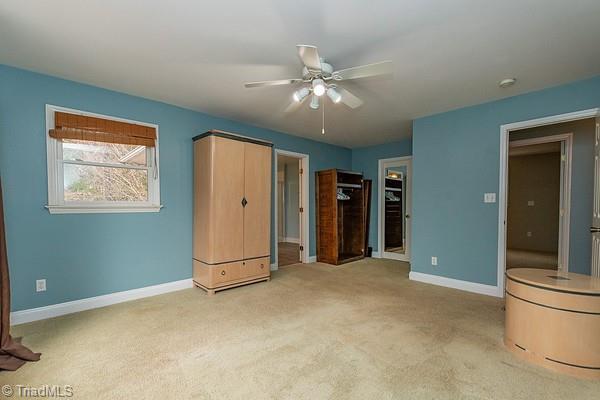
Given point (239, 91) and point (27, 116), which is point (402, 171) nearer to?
point (239, 91)

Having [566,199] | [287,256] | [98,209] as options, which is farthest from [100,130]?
[566,199]

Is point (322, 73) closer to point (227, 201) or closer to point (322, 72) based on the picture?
point (322, 72)

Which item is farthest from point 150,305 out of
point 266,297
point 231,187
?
point 231,187

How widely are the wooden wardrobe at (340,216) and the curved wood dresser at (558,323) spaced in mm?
3188

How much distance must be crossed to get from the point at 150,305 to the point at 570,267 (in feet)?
17.3

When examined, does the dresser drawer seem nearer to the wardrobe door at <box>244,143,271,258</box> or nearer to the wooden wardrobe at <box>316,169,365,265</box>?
the wardrobe door at <box>244,143,271,258</box>

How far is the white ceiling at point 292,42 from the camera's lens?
1.77m

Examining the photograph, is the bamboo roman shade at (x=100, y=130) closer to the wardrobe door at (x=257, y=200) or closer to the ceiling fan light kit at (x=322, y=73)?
the wardrobe door at (x=257, y=200)

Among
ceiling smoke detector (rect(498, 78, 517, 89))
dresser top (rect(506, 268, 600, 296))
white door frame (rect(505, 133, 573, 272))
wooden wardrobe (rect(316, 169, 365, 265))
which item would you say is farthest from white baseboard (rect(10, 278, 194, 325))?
white door frame (rect(505, 133, 573, 272))

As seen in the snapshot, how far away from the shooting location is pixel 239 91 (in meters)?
3.07

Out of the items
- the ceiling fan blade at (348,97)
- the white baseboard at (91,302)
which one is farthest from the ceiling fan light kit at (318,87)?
the white baseboard at (91,302)

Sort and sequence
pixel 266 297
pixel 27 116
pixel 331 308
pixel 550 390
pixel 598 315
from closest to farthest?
1. pixel 550 390
2. pixel 598 315
3. pixel 27 116
4. pixel 331 308
5. pixel 266 297

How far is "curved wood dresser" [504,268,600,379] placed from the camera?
177cm

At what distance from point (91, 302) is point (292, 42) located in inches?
132
